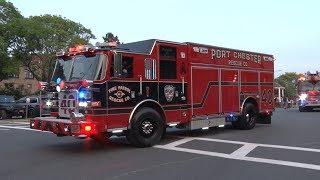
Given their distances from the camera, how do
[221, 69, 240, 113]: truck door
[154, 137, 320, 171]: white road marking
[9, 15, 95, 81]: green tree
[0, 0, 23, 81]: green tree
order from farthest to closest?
[9, 15, 95, 81]: green tree, [0, 0, 23, 81]: green tree, [221, 69, 240, 113]: truck door, [154, 137, 320, 171]: white road marking

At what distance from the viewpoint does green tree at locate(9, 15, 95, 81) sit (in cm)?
4591

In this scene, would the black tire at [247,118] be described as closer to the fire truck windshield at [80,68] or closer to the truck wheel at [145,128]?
the truck wheel at [145,128]

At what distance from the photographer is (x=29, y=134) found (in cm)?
1675

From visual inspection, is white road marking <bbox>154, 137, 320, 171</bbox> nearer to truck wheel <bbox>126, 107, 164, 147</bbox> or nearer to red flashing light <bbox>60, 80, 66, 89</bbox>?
truck wheel <bbox>126, 107, 164, 147</bbox>

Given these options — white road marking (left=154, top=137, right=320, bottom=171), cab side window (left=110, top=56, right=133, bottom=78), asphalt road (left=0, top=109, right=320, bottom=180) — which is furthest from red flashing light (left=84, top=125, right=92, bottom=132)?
white road marking (left=154, top=137, right=320, bottom=171)

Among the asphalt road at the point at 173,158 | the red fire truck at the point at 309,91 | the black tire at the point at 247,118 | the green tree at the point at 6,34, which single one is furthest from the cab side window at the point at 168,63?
the green tree at the point at 6,34

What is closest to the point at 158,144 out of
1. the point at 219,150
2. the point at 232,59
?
the point at 219,150

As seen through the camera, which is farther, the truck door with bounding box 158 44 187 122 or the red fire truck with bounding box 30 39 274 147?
the truck door with bounding box 158 44 187 122

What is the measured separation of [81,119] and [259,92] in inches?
339

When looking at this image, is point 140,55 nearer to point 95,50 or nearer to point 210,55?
point 95,50

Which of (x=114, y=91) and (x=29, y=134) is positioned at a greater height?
(x=114, y=91)

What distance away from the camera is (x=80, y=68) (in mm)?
12008

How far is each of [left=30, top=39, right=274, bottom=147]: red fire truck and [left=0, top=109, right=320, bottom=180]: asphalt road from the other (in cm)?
58

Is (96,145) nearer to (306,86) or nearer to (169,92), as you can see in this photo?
(169,92)
